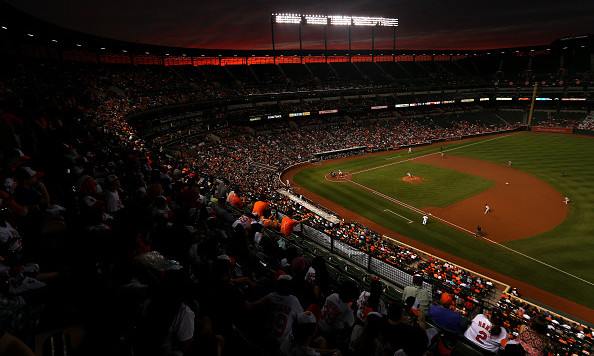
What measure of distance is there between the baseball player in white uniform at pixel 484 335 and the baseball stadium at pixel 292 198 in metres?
0.04

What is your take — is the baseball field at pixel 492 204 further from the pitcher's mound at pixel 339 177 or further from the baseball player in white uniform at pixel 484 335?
the baseball player in white uniform at pixel 484 335

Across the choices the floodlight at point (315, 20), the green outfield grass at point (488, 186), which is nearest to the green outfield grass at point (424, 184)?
the green outfield grass at point (488, 186)

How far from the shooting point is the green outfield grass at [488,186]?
18.9m

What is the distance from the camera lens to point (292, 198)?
99.8 feet

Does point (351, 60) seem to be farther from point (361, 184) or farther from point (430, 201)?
point (430, 201)

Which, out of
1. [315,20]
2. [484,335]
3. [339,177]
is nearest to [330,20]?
[315,20]

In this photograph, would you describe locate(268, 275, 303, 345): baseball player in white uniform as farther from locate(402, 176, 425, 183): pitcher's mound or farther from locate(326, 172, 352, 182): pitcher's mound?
locate(402, 176, 425, 183): pitcher's mound

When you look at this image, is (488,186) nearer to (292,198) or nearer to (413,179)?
(413,179)

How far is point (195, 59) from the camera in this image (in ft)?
209

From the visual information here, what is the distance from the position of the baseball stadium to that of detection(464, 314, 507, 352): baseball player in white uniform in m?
0.04

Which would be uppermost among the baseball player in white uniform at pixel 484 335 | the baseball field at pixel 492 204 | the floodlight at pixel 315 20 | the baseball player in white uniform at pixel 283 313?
the floodlight at pixel 315 20

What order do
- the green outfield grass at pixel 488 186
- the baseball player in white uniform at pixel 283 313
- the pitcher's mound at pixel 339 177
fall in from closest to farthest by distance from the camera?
the baseball player in white uniform at pixel 283 313 → the green outfield grass at pixel 488 186 → the pitcher's mound at pixel 339 177

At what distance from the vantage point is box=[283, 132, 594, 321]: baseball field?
1916 cm

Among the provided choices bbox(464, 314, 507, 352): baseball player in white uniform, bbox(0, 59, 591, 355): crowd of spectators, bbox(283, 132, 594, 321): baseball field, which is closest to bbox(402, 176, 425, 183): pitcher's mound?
bbox(283, 132, 594, 321): baseball field
